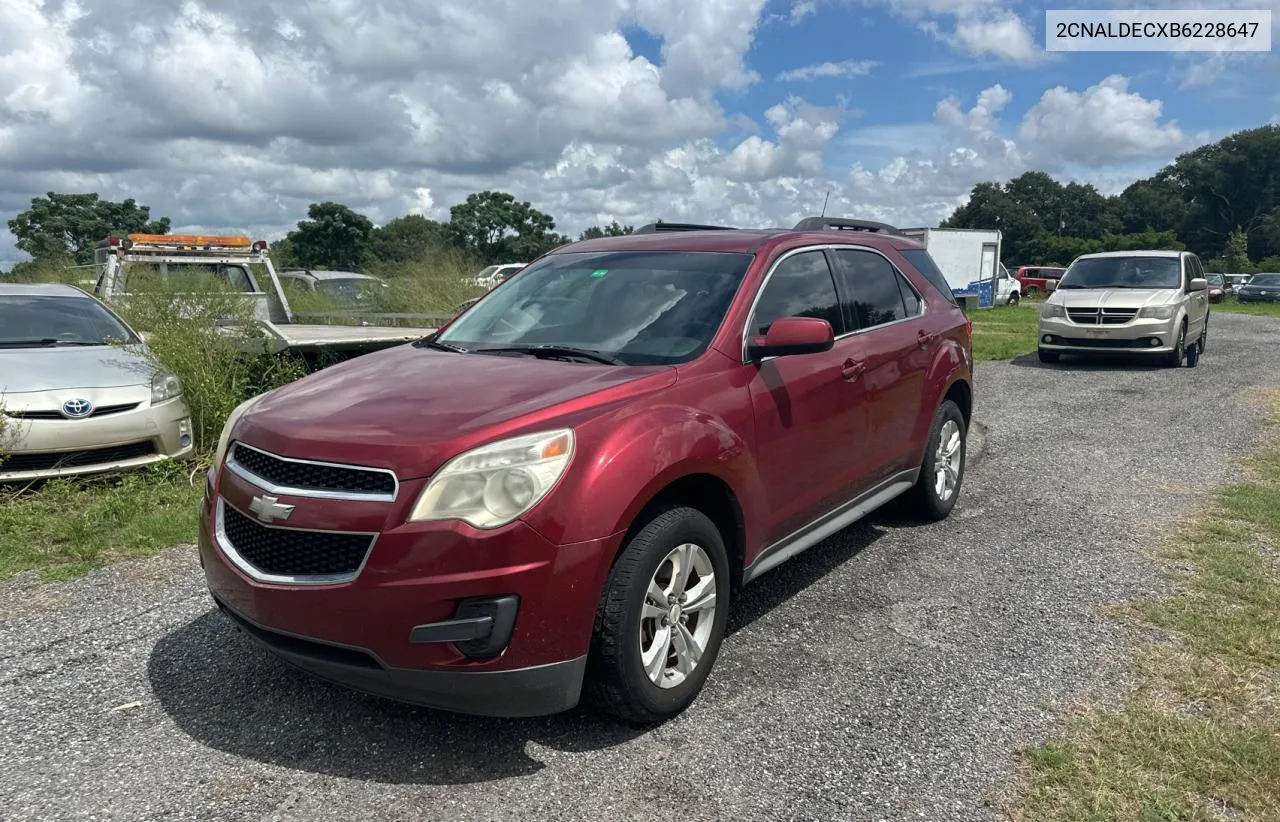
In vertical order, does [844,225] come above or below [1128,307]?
above

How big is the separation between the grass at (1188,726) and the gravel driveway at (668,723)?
15 cm

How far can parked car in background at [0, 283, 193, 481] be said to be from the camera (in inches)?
222

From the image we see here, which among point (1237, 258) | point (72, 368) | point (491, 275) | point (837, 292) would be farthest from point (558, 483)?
point (1237, 258)

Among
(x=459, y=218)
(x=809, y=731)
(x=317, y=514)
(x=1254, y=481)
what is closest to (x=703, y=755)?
(x=809, y=731)

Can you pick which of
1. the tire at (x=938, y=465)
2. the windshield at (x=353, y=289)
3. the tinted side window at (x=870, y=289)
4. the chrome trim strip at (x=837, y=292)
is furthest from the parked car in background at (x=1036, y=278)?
the tinted side window at (x=870, y=289)

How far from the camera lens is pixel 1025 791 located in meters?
2.80

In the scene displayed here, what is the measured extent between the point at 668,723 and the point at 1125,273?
13.8 metres

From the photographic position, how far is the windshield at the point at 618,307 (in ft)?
12.2

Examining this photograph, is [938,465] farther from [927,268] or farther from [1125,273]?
[1125,273]

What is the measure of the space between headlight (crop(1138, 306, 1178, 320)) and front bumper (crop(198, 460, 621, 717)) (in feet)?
42.3

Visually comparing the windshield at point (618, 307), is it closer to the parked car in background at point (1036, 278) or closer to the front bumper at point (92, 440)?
the front bumper at point (92, 440)

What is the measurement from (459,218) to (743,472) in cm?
5754

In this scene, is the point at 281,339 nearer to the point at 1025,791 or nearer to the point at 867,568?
the point at 867,568

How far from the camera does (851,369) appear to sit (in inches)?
172
